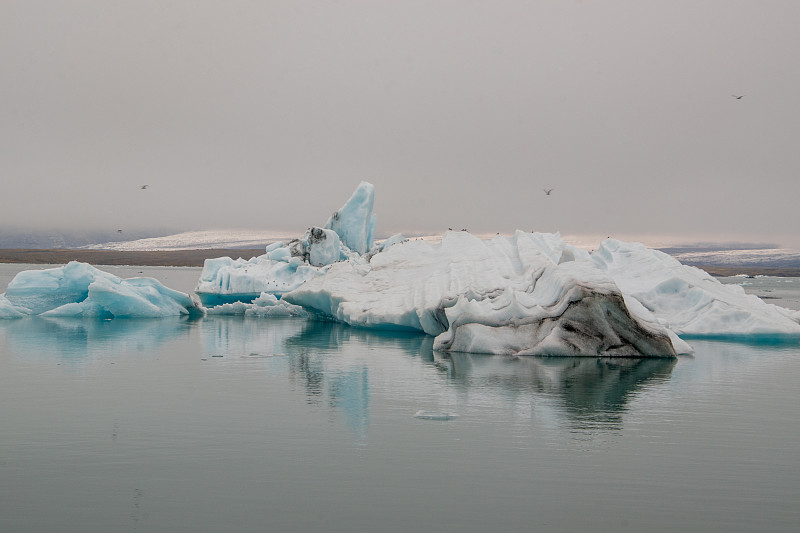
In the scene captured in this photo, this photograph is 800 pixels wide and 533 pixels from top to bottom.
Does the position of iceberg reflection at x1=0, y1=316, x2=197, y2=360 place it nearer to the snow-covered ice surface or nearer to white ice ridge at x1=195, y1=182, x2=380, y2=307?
the snow-covered ice surface

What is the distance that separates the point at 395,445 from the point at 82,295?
2308 centimetres

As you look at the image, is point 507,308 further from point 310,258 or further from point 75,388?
point 310,258

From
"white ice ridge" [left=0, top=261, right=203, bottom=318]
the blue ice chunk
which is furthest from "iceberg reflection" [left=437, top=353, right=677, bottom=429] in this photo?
the blue ice chunk

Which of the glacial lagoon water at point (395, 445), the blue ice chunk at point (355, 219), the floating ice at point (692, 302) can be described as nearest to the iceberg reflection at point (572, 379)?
the glacial lagoon water at point (395, 445)

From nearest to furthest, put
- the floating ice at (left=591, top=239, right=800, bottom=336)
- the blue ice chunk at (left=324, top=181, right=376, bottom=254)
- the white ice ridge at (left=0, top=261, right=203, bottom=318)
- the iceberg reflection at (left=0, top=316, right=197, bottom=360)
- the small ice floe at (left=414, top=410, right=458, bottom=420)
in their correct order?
the small ice floe at (left=414, top=410, right=458, bottom=420) < the iceberg reflection at (left=0, top=316, right=197, bottom=360) < the floating ice at (left=591, top=239, right=800, bottom=336) < the white ice ridge at (left=0, top=261, right=203, bottom=318) < the blue ice chunk at (left=324, top=181, right=376, bottom=254)

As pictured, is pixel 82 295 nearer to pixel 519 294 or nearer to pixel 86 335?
pixel 86 335

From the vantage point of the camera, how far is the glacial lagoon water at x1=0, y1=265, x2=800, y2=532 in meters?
6.18

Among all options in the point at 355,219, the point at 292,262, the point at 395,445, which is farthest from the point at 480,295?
the point at 355,219

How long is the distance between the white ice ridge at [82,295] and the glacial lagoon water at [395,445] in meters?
11.4

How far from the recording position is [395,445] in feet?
27.7

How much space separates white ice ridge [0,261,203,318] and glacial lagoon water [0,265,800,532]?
450 inches

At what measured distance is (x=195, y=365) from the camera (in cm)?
1524

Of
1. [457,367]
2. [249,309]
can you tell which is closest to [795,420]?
[457,367]

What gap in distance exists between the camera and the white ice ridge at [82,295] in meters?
26.7
